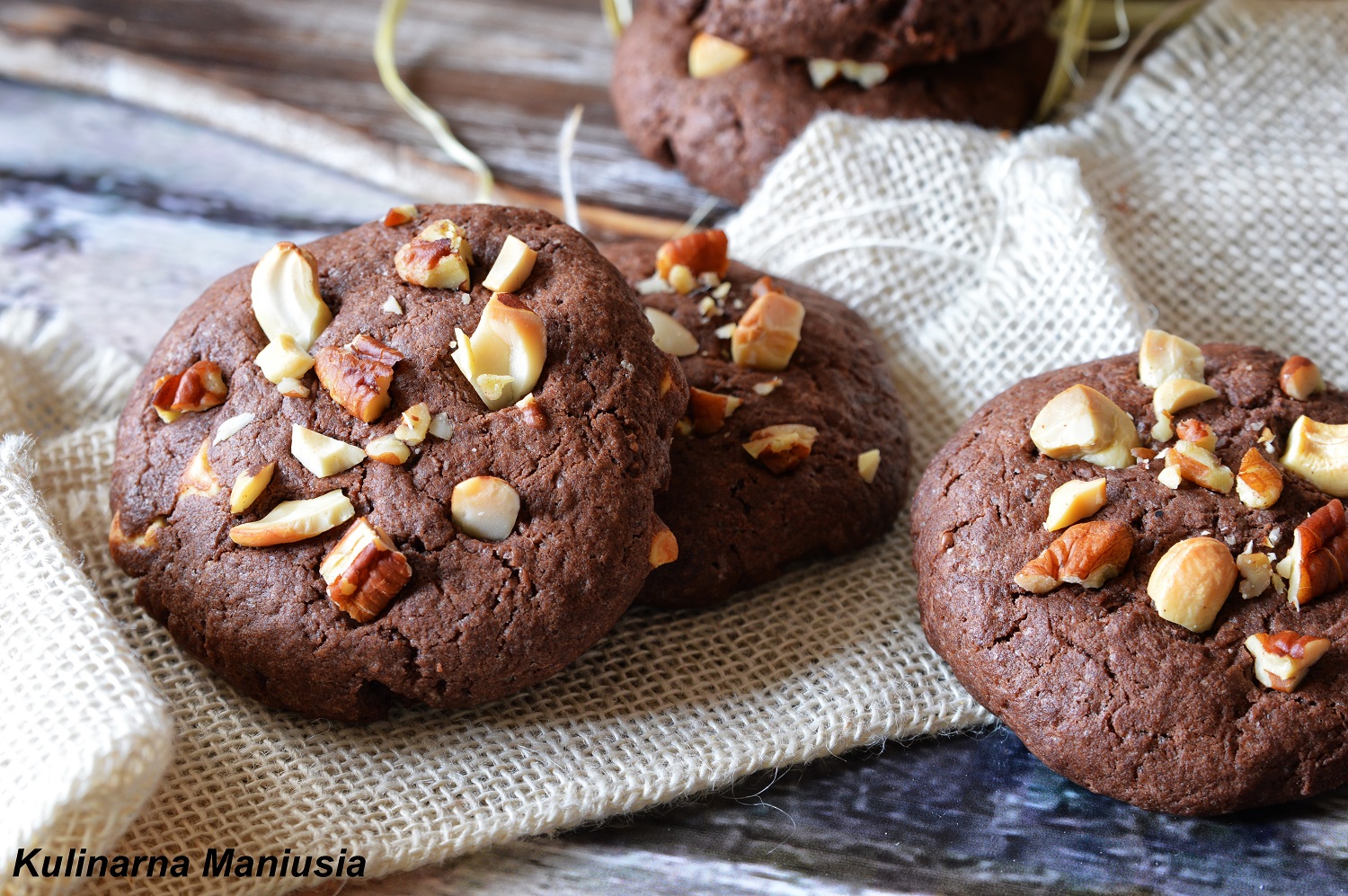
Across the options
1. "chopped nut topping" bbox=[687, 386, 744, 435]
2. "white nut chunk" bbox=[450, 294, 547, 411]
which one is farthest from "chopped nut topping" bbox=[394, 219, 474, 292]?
"chopped nut topping" bbox=[687, 386, 744, 435]

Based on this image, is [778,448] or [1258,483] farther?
[778,448]

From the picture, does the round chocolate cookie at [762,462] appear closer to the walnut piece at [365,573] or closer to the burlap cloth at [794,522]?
the burlap cloth at [794,522]

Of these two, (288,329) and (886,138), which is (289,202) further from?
(886,138)

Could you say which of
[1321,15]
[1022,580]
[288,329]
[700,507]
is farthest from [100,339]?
[1321,15]

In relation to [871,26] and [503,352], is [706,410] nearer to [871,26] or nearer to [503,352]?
[503,352]

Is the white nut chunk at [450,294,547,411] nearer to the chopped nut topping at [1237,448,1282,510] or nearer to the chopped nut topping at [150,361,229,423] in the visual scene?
the chopped nut topping at [150,361,229,423]

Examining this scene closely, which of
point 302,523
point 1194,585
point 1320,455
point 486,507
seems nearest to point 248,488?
point 302,523

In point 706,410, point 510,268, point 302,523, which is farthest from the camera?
point 706,410

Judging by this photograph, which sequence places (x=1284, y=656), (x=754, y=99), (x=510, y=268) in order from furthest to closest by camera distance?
(x=754, y=99)
(x=510, y=268)
(x=1284, y=656)
